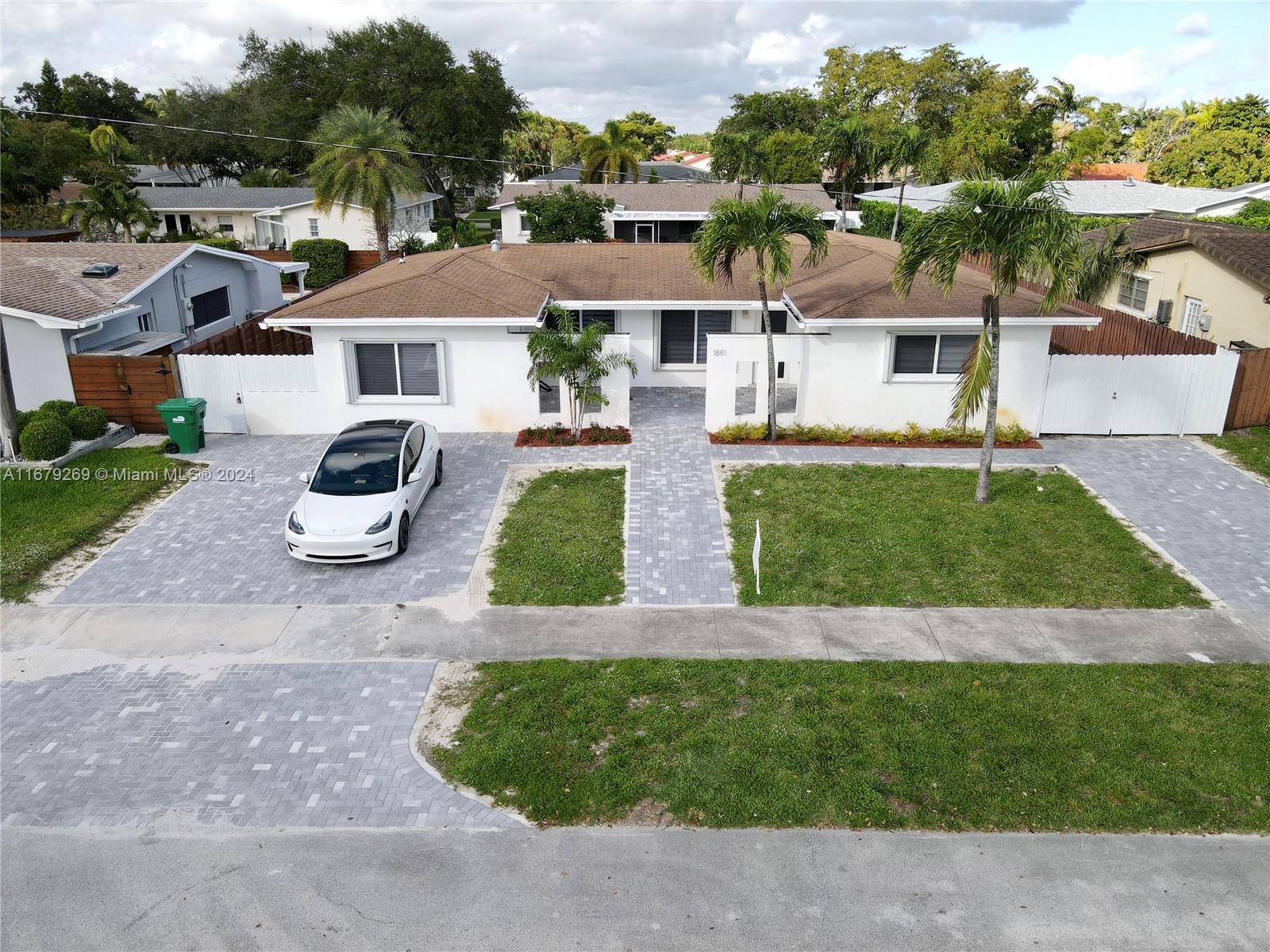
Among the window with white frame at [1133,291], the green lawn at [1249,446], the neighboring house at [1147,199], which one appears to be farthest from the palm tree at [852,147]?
the green lawn at [1249,446]

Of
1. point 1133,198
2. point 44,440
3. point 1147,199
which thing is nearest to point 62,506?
point 44,440

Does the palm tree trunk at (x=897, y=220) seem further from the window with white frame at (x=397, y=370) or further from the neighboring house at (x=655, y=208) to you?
the window with white frame at (x=397, y=370)

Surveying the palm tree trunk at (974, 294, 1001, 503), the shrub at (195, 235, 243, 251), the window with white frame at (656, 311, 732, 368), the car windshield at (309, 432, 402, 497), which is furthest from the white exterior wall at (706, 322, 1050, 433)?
the shrub at (195, 235, 243, 251)

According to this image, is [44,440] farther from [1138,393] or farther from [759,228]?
[1138,393]

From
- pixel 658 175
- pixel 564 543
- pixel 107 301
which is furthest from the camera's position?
pixel 658 175

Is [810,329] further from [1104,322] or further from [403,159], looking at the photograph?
[403,159]

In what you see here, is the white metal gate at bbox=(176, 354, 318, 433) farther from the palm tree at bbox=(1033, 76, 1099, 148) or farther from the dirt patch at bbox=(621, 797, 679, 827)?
the palm tree at bbox=(1033, 76, 1099, 148)
